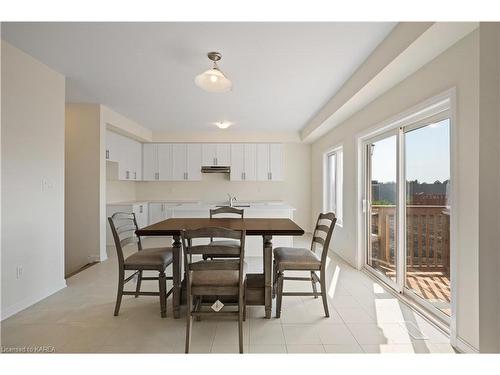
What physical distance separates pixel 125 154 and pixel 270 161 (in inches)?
132

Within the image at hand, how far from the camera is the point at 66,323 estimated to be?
2262mm

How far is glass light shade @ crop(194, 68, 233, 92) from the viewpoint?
2.26m

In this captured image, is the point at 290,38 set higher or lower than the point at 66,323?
higher

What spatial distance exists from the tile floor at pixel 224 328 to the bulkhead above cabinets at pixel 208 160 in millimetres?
3900

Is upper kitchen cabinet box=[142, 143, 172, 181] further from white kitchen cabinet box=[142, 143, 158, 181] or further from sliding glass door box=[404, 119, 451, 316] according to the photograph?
sliding glass door box=[404, 119, 451, 316]

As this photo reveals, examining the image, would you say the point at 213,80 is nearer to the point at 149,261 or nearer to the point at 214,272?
the point at 214,272

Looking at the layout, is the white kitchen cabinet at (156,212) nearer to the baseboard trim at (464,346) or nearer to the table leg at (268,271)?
the table leg at (268,271)

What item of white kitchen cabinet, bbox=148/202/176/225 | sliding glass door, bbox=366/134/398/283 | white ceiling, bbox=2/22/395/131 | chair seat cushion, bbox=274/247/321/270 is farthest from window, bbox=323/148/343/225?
white kitchen cabinet, bbox=148/202/176/225

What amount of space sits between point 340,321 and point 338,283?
99 cm

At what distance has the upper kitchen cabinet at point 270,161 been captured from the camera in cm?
645

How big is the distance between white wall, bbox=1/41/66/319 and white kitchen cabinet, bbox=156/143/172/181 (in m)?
3.40

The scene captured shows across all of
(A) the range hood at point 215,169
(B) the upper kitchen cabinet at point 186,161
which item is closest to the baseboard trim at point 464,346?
(A) the range hood at point 215,169
